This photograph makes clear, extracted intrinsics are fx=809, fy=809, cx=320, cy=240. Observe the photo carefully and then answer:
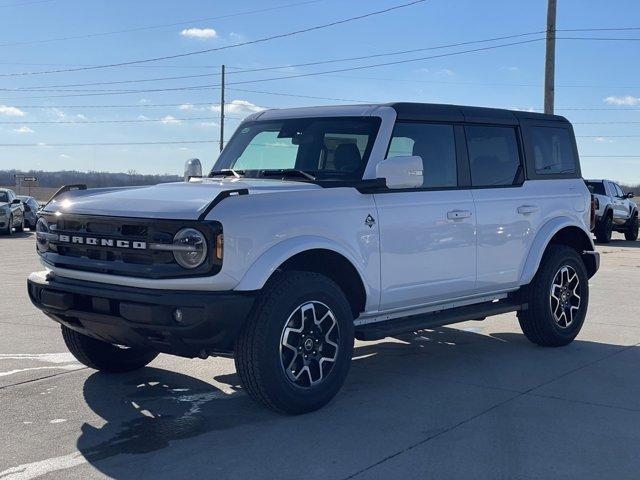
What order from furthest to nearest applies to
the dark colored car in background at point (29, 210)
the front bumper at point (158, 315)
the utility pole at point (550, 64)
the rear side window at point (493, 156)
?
the dark colored car in background at point (29, 210) < the utility pole at point (550, 64) < the rear side window at point (493, 156) < the front bumper at point (158, 315)

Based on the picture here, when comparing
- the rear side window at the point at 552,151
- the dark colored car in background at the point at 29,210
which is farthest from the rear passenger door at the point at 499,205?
the dark colored car in background at the point at 29,210

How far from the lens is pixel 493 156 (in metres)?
7.07

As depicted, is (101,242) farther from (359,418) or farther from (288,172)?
(359,418)

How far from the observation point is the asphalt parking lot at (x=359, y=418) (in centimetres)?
430

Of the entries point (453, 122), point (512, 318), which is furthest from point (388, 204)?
point (512, 318)

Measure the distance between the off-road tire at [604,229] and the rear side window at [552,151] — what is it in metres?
16.0

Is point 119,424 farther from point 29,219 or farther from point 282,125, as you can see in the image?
point 29,219

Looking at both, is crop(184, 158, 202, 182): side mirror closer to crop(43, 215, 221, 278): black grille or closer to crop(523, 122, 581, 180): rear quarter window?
crop(43, 215, 221, 278): black grille

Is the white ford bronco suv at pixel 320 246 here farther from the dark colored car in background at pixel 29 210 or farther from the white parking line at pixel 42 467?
the dark colored car in background at pixel 29 210

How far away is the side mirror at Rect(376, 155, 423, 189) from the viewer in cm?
559

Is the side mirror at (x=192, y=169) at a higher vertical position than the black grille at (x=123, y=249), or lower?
higher

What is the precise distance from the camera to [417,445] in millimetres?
4621

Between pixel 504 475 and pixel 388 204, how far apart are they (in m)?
2.25

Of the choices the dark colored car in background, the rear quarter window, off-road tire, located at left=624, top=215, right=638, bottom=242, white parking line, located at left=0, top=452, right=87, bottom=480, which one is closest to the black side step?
the rear quarter window
